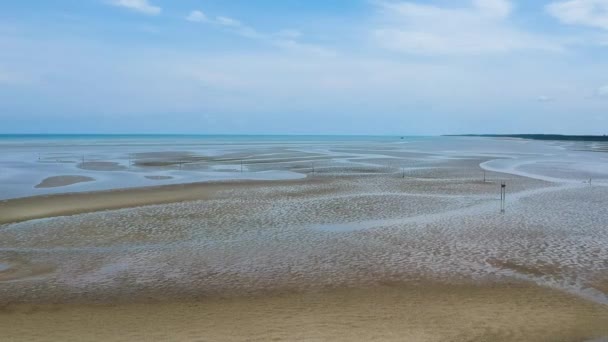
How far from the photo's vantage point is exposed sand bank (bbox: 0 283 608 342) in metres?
8.88

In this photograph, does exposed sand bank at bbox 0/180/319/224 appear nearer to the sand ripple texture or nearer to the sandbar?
the sand ripple texture

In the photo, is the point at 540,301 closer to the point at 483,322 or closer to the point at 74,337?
the point at 483,322

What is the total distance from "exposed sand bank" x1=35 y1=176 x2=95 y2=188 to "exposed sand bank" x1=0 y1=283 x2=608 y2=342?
24791 mm

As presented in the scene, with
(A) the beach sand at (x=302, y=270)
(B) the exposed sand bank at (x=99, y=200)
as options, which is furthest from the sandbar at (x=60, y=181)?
(A) the beach sand at (x=302, y=270)

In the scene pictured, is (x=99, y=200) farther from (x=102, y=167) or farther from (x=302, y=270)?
(x=102, y=167)

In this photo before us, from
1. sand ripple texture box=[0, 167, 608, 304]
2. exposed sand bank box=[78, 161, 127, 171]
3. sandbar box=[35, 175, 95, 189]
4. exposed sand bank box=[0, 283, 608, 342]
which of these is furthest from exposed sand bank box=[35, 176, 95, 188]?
exposed sand bank box=[0, 283, 608, 342]

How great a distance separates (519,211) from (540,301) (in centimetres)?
1295

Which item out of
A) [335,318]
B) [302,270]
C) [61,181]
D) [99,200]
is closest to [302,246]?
[302,270]

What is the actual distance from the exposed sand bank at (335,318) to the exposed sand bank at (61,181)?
976 inches

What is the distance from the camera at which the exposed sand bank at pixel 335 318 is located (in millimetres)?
8875

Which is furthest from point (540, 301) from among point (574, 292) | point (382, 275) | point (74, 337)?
point (74, 337)

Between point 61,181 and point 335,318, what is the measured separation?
31.4 m

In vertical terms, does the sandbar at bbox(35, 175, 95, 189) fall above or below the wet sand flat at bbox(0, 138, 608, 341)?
above

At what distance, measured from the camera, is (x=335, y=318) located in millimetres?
9727
